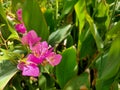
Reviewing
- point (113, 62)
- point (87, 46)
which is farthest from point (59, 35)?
point (113, 62)

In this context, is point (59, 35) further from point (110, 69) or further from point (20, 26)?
point (110, 69)

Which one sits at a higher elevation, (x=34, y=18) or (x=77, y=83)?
(x=34, y=18)

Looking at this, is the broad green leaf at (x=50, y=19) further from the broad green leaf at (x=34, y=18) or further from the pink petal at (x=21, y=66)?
the pink petal at (x=21, y=66)

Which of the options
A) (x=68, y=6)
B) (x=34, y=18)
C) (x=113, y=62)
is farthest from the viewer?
(x=68, y=6)

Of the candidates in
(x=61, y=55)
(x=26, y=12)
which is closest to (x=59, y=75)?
(x=61, y=55)

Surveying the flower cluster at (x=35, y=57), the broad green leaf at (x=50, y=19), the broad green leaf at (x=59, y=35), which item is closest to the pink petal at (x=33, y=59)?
the flower cluster at (x=35, y=57)

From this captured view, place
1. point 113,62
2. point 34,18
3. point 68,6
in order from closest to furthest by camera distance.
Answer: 1. point 113,62
2. point 34,18
3. point 68,6

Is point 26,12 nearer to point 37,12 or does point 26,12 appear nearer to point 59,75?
point 37,12
